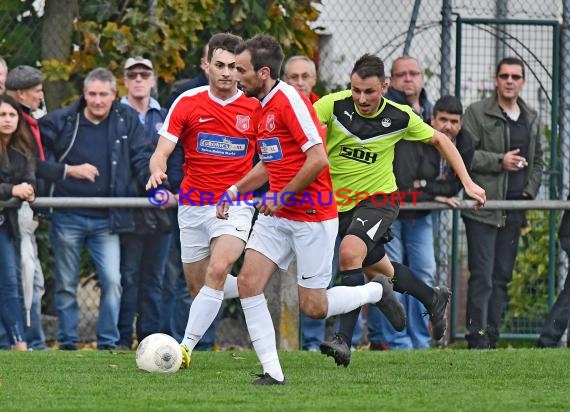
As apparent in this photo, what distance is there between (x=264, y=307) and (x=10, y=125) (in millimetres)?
3424

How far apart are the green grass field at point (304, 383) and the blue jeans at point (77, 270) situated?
1.91 ft

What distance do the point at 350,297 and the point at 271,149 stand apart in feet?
4.17

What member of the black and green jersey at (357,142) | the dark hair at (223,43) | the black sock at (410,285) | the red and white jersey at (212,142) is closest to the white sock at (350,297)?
the black sock at (410,285)

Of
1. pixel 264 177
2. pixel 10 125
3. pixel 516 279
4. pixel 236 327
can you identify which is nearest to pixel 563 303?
pixel 516 279

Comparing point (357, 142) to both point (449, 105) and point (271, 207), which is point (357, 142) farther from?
point (449, 105)

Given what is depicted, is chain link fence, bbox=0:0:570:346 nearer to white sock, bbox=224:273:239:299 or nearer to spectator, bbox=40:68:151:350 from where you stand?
spectator, bbox=40:68:151:350

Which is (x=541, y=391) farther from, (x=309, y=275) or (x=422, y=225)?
(x=422, y=225)

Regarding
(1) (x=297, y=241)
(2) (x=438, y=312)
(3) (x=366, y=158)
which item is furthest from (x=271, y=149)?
(2) (x=438, y=312)

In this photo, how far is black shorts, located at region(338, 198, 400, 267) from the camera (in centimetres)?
950

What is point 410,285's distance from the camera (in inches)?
393

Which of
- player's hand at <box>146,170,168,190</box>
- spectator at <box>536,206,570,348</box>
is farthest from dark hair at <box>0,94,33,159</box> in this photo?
spectator at <box>536,206,570,348</box>

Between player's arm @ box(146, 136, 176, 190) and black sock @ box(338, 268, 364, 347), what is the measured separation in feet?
4.65

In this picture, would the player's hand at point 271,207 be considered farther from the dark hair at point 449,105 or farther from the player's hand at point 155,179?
the dark hair at point 449,105

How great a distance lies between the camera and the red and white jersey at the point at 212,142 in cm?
966
